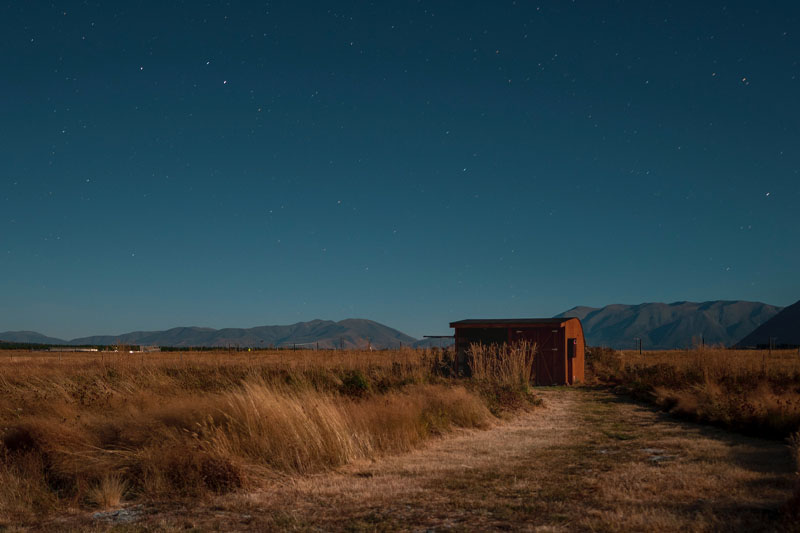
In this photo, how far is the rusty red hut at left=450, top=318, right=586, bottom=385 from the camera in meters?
29.6

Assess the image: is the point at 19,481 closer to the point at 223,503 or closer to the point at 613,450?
the point at 223,503

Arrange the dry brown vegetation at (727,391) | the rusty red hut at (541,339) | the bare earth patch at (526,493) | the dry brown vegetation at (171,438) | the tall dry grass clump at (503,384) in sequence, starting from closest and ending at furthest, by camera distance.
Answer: the bare earth patch at (526,493) < the dry brown vegetation at (171,438) < the dry brown vegetation at (727,391) < the tall dry grass clump at (503,384) < the rusty red hut at (541,339)

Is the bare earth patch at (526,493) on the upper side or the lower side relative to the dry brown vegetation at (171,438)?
lower

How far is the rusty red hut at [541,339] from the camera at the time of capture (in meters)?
29.6

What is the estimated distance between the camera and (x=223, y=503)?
724cm

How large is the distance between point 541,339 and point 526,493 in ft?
74.6

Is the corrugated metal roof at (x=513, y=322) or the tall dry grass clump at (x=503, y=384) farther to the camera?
the corrugated metal roof at (x=513, y=322)

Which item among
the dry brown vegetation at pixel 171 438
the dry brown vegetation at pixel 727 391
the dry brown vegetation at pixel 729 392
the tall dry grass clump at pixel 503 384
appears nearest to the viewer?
the dry brown vegetation at pixel 171 438

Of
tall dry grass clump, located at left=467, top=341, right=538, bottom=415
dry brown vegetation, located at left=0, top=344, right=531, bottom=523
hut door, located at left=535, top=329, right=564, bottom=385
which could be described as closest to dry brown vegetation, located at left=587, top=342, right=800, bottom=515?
hut door, located at left=535, top=329, right=564, bottom=385

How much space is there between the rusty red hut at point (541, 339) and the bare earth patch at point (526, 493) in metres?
17.7

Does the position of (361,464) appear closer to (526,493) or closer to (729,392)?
(526,493)

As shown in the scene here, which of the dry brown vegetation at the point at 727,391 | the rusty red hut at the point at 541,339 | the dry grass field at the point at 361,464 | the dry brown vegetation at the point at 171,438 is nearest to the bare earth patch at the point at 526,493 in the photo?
the dry grass field at the point at 361,464

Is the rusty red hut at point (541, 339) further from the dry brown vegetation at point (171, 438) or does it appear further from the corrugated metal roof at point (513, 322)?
the dry brown vegetation at point (171, 438)

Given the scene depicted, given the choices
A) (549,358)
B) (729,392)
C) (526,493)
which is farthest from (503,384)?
(549,358)
